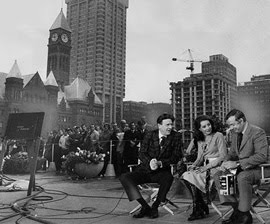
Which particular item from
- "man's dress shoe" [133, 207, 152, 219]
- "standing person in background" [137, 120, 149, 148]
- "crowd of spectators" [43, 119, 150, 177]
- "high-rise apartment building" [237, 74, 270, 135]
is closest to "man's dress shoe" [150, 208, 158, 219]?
"man's dress shoe" [133, 207, 152, 219]

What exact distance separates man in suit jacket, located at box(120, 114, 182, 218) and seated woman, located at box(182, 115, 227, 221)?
0.96 feet

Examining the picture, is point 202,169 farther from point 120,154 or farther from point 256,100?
point 256,100

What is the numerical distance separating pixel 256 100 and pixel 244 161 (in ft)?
54.9

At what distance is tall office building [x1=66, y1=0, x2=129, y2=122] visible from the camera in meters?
128

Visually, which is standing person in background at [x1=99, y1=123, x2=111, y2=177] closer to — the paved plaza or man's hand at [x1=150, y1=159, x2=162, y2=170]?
the paved plaza

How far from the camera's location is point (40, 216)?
4.18m

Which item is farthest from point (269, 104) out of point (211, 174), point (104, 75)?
point (104, 75)

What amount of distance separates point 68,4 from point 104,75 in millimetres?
41364

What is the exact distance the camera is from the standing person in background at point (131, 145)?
31.6 feet

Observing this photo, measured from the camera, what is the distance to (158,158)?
445 centimetres

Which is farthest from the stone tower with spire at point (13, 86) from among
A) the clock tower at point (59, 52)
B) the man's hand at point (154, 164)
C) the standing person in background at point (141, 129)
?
the man's hand at point (154, 164)

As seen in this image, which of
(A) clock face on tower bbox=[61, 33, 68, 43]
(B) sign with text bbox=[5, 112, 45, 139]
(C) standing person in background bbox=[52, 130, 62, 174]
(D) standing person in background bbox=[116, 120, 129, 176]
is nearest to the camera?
(B) sign with text bbox=[5, 112, 45, 139]

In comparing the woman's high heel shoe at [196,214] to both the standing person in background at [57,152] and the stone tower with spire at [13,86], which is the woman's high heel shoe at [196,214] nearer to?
the standing person in background at [57,152]

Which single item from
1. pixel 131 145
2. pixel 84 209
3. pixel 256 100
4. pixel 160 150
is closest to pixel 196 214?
pixel 160 150
